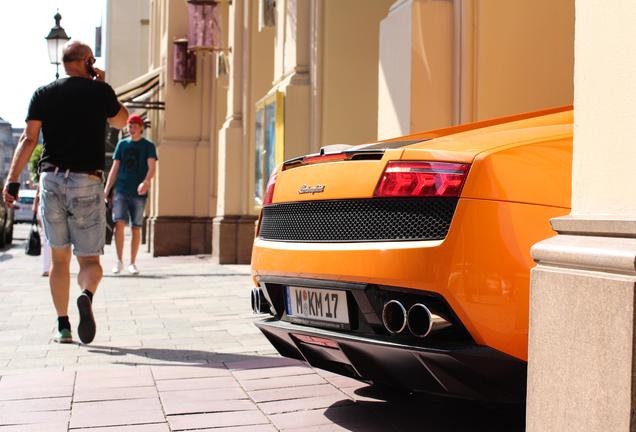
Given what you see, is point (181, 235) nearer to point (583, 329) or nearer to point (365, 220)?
point (365, 220)

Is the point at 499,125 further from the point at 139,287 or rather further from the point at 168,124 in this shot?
the point at 168,124

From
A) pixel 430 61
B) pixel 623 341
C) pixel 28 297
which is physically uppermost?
pixel 430 61

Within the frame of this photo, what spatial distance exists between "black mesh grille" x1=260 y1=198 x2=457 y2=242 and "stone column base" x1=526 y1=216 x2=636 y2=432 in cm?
41

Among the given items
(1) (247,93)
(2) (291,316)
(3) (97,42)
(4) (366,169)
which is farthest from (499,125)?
(3) (97,42)

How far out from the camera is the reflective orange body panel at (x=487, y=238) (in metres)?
3.03

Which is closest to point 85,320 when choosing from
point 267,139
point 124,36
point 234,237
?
point 267,139

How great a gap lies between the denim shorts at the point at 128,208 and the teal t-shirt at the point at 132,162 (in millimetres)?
65

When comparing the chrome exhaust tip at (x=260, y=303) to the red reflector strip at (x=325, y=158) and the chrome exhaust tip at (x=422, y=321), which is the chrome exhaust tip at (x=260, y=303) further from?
the chrome exhaust tip at (x=422, y=321)

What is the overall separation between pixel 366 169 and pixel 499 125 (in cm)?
77

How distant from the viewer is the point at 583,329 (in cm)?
261

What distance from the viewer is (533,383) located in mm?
2826

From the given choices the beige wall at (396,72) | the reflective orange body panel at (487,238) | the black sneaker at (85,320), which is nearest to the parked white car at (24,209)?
the beige wall at (396,72)

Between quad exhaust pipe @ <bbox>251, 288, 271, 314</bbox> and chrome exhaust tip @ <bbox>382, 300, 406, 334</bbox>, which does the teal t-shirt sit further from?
chrome exhaust tip @ <bbox>382, 300, 406, 334</bbox>

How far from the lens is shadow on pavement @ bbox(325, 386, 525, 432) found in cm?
379
